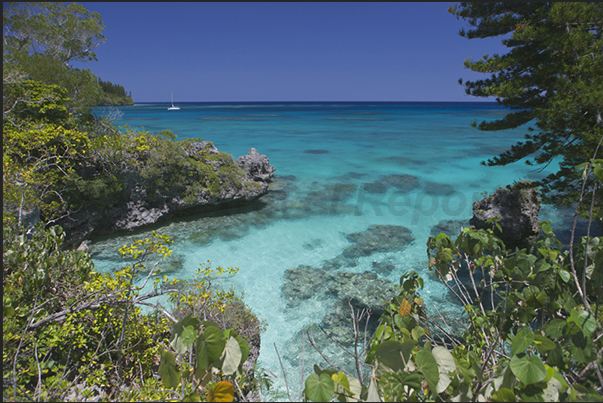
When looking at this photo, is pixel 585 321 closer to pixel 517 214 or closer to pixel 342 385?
pixel 342 385

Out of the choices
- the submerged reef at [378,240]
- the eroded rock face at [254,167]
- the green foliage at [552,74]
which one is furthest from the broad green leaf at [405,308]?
the eroded rock face at [254,167]

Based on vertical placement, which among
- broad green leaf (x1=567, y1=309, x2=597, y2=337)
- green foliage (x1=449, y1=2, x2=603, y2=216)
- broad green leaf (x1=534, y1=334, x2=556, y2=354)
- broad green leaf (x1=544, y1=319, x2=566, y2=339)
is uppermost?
green foliage (x1=449, y1=2, x2=603, y2=216)

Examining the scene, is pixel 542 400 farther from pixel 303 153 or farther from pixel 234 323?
pixel 303 153

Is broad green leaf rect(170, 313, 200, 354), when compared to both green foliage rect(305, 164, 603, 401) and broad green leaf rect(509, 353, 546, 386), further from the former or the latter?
broad green leaf rect(509, 353, 546, 386)

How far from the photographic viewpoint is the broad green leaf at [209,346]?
1523 millimetres

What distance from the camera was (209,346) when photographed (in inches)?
60.6

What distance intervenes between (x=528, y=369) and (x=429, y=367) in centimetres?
43

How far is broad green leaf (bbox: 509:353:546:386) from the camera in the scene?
1424mm

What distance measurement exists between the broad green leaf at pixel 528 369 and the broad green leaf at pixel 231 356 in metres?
1.30

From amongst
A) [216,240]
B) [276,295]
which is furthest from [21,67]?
[276,295]

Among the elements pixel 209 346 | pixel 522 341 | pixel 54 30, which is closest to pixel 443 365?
pixel 522 341

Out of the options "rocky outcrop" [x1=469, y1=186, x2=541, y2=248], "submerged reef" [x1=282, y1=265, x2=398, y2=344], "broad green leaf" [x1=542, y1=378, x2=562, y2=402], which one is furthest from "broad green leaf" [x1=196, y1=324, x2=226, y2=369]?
"rocky outcrop" [x1=469, y1=186, x2=541, y2=248]

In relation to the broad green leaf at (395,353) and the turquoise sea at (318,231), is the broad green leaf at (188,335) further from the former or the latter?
the broad green leaf at (395,353)

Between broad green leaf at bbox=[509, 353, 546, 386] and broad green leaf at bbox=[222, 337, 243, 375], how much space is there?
130 cm
